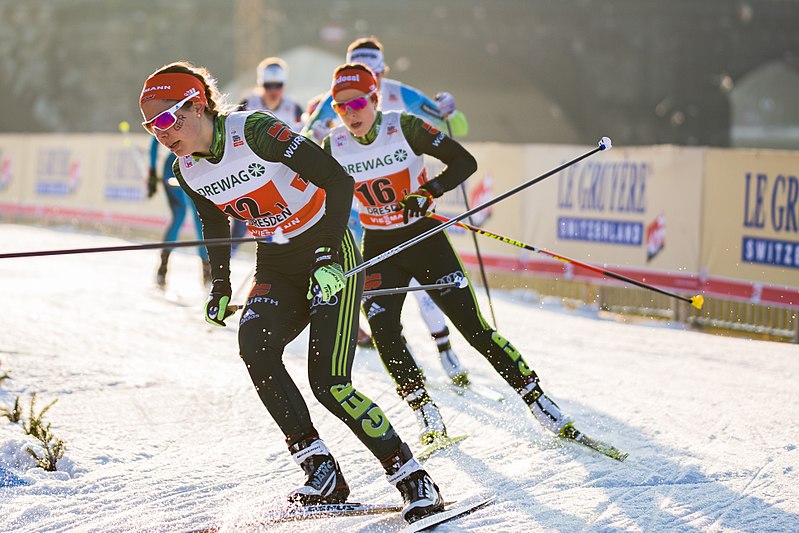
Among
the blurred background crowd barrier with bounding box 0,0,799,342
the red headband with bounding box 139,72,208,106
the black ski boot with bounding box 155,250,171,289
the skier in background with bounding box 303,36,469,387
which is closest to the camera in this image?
the red headband with bounding box 139,72,208,106

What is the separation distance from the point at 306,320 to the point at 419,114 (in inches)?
148

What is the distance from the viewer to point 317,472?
15.2ft

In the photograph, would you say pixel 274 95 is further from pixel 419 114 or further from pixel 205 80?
pixel 205 80

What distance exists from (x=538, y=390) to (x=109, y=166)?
1612cm

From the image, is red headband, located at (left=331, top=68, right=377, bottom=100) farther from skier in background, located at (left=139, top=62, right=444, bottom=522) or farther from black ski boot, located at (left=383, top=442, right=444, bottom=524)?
black ski boot, located at (left=383, top=442, right=444, bottom=524)

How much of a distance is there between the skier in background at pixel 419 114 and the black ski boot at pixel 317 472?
2912mm

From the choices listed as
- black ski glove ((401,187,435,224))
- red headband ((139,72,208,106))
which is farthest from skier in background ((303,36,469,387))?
red headband ((139,72,208,106))

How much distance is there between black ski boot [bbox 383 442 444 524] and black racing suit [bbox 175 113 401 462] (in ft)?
0.16

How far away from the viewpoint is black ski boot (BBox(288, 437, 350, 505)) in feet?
15.2

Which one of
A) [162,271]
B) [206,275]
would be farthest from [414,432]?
[162,271]

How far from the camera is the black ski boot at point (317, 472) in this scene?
462cm

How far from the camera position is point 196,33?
48.5 meters

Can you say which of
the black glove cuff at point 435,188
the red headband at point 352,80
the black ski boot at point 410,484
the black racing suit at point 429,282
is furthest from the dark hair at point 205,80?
the black ski boot at point 410,484

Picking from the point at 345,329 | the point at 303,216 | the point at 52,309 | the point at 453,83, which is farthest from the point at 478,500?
the point at 453,83
